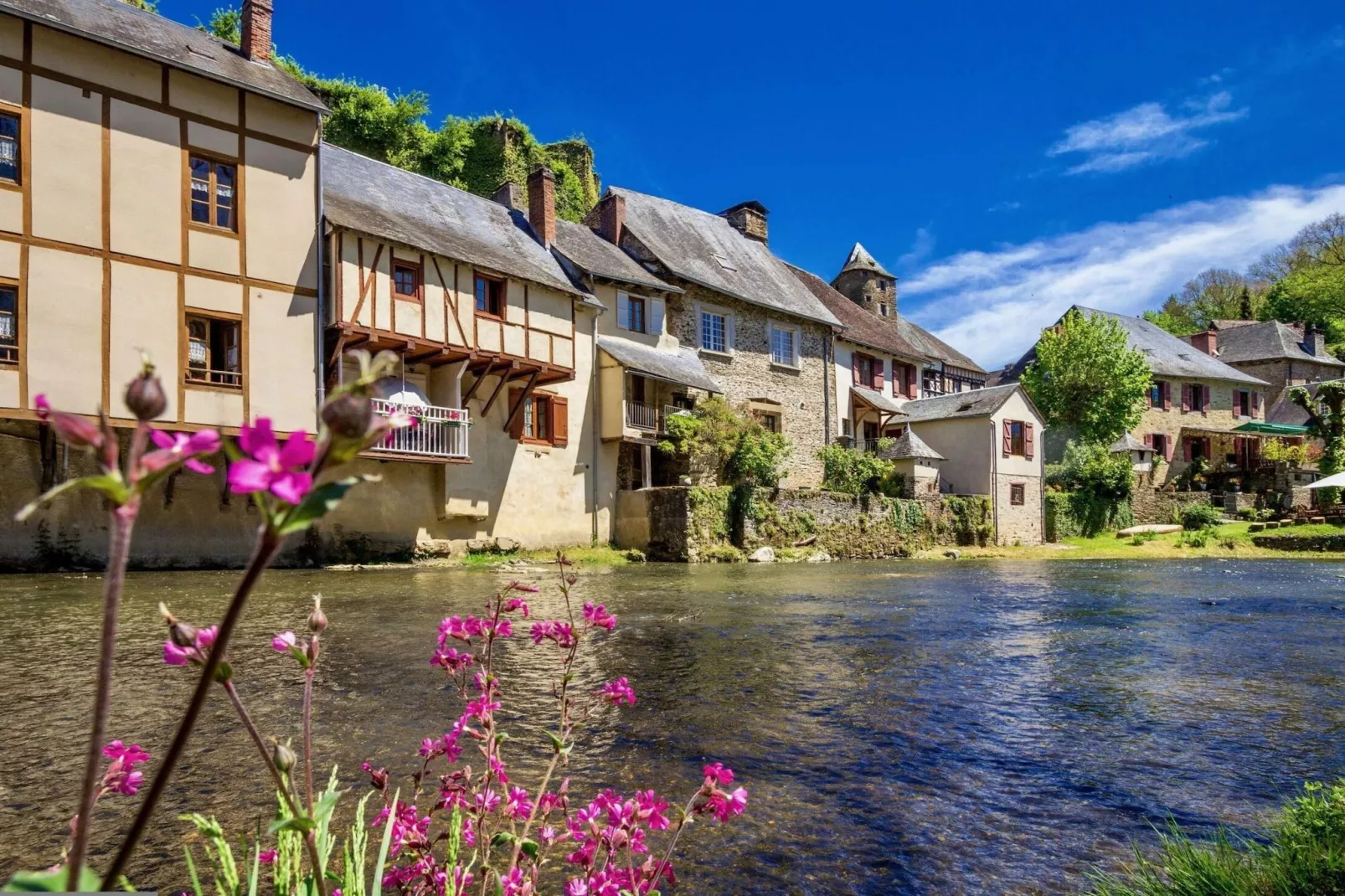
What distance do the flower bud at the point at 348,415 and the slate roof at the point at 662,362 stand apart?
24.5 metres

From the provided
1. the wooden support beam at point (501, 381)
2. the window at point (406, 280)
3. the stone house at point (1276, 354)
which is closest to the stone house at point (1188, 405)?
the stone house at point (1276, 354)

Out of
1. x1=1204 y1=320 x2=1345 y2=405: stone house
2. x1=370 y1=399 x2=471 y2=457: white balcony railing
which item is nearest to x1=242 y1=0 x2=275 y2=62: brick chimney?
x1=370 y1=399 x2=471 y2=457: white balcony railing

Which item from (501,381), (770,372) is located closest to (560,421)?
(501,381)

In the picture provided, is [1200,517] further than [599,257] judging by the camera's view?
Yes

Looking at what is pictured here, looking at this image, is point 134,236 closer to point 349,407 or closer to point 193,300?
point 193,300

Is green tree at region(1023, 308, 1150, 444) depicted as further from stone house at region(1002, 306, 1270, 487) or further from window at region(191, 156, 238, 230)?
window at region(191, 156, 238, 230)

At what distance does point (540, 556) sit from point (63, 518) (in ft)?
33.8

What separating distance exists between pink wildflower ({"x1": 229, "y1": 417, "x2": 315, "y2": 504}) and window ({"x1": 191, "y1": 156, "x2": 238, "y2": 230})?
1868cm

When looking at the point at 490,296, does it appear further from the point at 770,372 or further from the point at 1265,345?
the point at 1265,345

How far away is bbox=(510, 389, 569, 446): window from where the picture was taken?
2350cm

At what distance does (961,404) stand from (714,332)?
12165 millimetres

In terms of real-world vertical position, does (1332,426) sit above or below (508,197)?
below

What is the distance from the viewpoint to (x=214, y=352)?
17219mm

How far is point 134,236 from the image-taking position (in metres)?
16.0
